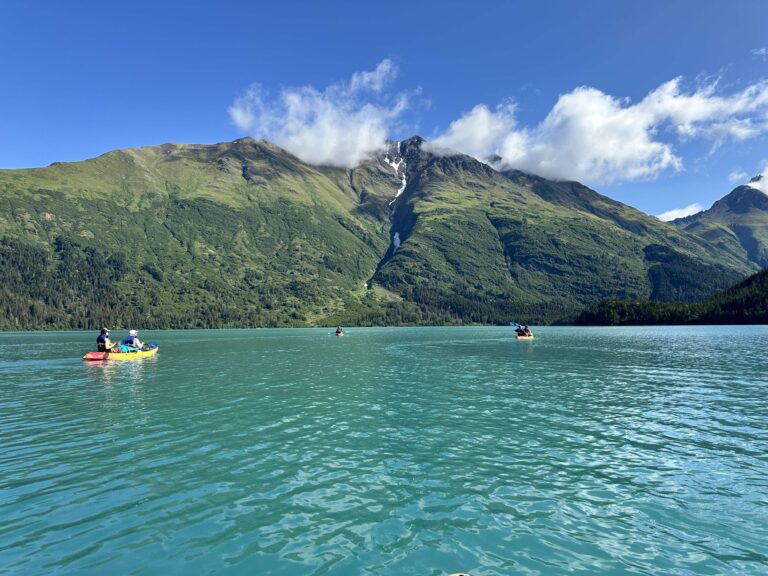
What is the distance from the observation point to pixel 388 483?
21.6m

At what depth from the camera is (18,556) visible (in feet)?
49.0

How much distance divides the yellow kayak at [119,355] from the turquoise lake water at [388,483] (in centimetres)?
3805

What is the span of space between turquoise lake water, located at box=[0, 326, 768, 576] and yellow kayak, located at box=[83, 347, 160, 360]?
125ft

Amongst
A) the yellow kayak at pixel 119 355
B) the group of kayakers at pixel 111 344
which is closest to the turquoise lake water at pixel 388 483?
the yellow kayak at pixel 119 355

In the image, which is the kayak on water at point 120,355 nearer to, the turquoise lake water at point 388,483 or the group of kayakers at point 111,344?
the group of kayakers at point 111,344

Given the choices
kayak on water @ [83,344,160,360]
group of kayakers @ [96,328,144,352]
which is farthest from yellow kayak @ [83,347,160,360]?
group of kayakers @ [96,328,144,352]

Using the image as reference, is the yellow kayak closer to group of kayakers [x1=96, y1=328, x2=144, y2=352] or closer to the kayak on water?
the kayak on water

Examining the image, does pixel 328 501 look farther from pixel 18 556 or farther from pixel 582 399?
pixel 582 399

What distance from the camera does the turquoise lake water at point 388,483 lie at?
1491 centimetres

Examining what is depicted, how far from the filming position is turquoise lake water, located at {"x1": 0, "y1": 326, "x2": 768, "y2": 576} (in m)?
14.9

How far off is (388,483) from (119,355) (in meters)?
84.1

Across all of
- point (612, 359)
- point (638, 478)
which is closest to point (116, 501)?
point (638, 478)

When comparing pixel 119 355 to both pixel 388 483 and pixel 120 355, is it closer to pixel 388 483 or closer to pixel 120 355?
pixel 120 355

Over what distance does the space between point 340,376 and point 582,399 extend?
33.2m
